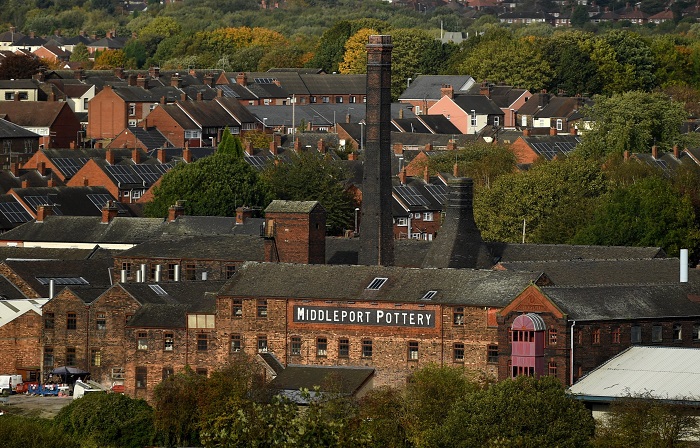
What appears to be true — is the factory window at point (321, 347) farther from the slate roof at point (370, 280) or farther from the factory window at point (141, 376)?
the factory window at point (141, 376)

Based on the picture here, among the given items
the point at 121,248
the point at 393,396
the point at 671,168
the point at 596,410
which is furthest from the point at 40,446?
the point at 671,168

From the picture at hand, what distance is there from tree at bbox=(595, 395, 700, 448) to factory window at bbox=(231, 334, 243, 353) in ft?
62.8

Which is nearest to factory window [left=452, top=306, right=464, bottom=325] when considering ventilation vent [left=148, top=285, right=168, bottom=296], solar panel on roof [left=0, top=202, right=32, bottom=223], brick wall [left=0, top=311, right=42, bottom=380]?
ventilation vent [left=148, top=285, right=168, bottom=296]

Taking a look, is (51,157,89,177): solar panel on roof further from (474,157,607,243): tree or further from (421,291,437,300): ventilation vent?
(421,291,437,300): ventilation vent

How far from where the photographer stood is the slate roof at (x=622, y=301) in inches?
2980

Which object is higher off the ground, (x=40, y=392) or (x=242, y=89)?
(x=242, y=89)

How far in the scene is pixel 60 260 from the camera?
314 feet

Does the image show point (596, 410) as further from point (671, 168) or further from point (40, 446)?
point (671, 168)

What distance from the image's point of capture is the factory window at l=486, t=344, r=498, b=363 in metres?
78.1

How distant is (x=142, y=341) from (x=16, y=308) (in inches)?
308

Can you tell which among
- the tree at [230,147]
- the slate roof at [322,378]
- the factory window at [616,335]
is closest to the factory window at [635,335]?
the factory window at [616,335]

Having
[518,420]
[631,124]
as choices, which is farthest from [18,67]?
[518,420]

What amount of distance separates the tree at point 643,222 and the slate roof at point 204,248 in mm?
15437

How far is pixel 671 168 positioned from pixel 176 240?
41.8m
